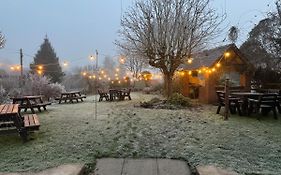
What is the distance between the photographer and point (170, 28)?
14281 mm

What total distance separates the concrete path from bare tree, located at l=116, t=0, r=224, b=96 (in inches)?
386

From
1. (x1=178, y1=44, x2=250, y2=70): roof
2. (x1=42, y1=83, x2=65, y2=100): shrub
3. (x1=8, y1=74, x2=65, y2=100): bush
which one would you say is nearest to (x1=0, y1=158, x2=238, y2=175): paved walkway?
(x1=178, y1=44, x2=250, y2=70): roof

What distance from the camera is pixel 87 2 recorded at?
8638cm

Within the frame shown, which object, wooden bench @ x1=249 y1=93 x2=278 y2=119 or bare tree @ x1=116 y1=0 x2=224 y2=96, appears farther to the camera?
bare tree @ x1=116 y1=0 x2=224 y2=96

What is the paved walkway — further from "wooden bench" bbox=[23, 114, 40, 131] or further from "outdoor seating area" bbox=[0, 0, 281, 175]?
"wooden bench" bbox=[23, 114, 40, 131]

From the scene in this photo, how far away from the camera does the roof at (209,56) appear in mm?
13969

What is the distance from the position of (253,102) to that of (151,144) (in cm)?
547

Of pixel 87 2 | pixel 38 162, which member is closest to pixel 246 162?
pixel 38 162

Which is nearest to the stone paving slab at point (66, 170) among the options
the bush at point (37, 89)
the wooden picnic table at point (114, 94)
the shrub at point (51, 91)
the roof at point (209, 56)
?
the roof at point (209, 56)

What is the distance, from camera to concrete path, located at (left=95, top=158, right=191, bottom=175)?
13.6 ft

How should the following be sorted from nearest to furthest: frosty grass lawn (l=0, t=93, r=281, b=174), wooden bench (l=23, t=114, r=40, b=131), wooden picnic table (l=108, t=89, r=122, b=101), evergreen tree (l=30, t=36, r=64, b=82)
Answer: frosty grass lawn (l=0, t=93, r=281, b=174), wooden bench (l=23, t=114, r=40, b=131), wooden picnic table (l=108, t=89, r=122, b=101), evergreen tree (l=30, t=36, r=64, b=82)

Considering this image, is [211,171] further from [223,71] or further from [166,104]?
[223,71]

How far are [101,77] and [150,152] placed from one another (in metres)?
22.6

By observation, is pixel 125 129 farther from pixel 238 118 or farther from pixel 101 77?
pixel 101 77
